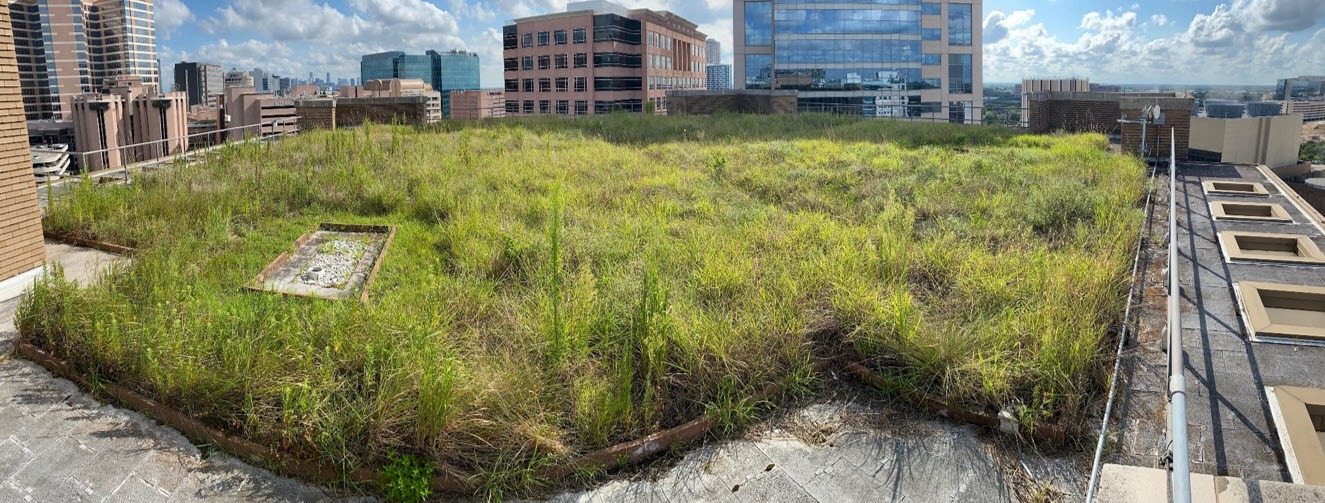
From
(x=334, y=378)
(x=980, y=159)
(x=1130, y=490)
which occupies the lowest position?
(x=1130, y=490)

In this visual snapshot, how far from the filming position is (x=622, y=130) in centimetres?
1984

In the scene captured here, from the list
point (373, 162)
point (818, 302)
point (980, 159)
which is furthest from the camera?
point (980, 159)

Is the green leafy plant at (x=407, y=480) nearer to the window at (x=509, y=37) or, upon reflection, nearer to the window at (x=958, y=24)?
the window at (x=958, y=24)

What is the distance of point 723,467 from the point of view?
5.00 meters

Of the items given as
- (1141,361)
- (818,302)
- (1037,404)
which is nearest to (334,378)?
(818,302)

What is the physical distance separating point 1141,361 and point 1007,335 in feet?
3.67

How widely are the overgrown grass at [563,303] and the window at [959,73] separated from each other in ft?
203

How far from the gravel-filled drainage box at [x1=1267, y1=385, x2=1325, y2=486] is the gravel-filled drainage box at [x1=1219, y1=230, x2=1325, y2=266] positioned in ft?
14.8

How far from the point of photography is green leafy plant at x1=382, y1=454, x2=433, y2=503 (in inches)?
183

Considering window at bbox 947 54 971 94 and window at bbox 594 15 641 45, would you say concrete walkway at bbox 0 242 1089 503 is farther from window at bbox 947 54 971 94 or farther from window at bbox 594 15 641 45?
window at bbox 594 15 641 45

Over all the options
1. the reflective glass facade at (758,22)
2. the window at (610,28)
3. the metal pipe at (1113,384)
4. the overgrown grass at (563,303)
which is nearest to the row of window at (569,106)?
the window at (610,28)

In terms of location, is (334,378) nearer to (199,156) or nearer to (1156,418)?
(1156,418)

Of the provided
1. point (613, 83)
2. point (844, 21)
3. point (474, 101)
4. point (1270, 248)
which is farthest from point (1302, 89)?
point (474, 101)

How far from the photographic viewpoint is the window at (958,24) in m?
69.5
